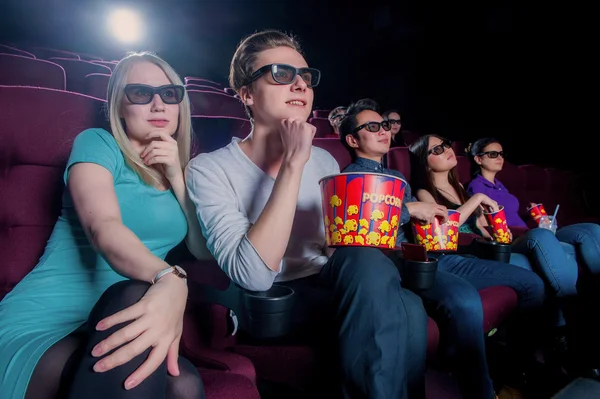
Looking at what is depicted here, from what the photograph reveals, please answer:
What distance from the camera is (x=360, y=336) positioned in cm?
56

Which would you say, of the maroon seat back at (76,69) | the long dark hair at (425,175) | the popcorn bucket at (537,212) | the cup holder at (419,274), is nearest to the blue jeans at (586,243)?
the popcorn bucket at (537,212)

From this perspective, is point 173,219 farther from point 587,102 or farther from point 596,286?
point 587,102

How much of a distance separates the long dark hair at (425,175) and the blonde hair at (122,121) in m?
0.92

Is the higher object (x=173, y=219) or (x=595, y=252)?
(x=173, y=219)

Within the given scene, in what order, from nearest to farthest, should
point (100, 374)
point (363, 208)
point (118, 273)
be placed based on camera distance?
point (100, 374) < point (118, 273) < point (363, 208)

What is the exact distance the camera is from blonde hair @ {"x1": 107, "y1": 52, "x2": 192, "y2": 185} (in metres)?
0.69

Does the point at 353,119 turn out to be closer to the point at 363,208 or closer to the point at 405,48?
the point at 363,208

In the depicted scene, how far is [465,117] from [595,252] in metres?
3.01

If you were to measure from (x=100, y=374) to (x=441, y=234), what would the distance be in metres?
0.81

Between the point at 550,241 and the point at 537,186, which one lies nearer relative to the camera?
the point at 550,241

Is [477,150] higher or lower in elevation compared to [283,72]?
lower

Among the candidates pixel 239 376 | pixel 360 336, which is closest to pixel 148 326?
pixel 239 376

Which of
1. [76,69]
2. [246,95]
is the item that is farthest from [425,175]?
[76,69]

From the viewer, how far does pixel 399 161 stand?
145 cm
